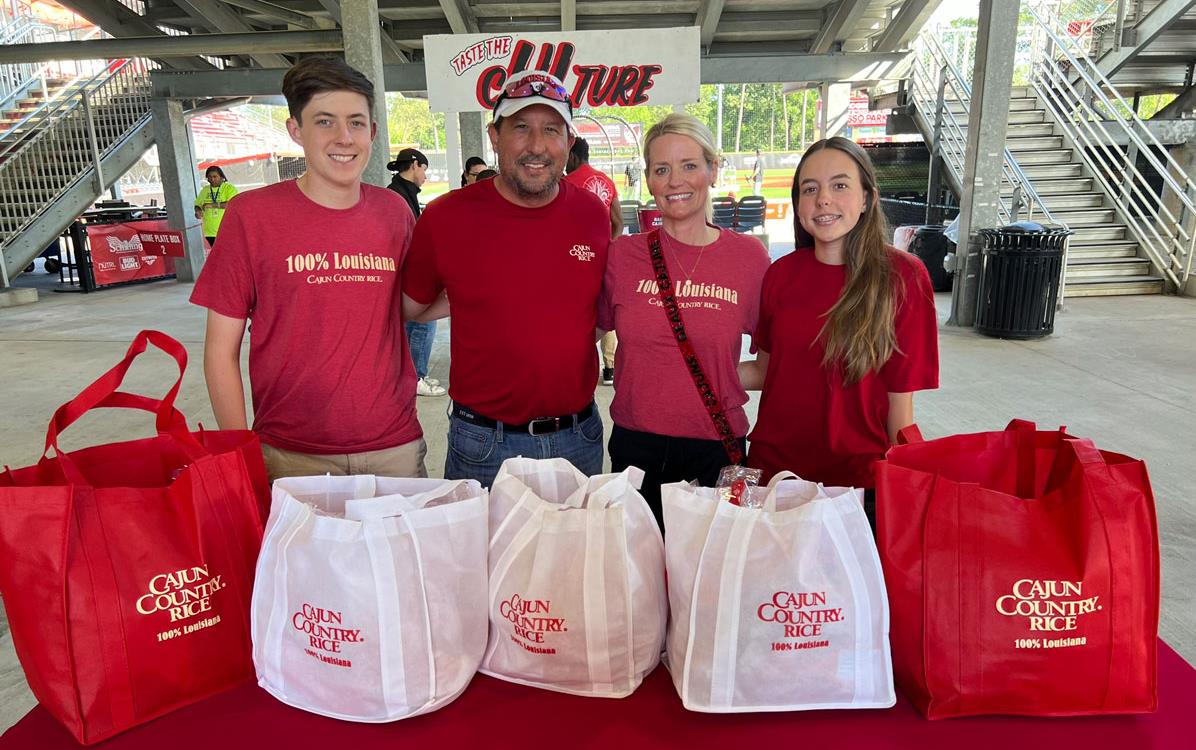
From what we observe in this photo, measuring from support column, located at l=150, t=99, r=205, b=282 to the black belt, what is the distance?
43.2 feet

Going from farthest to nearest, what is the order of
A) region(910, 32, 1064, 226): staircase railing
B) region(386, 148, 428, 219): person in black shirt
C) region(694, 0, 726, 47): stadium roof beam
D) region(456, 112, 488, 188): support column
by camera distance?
1. region(456, 112, 488, 188): support column
2. region(694, 0, 726, 47): stadium roof beam
3. region(910, 32, 1064, 226): staircase railing
4. region(386, 148, 428, 219): person in black shirt

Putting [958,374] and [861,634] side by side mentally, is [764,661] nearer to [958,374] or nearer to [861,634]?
[861,634]

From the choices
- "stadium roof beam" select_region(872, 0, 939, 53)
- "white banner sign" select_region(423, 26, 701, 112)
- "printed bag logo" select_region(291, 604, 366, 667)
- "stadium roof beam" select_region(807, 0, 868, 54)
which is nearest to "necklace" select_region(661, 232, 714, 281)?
"printed bag logo" select_region(291, 604, 366, 667)

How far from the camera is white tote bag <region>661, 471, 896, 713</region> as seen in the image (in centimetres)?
105

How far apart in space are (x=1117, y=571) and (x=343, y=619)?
1.07 meters

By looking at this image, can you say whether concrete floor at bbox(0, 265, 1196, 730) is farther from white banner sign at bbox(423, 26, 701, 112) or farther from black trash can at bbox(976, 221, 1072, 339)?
white banner sign at bbox(423, 26, 701, 112)

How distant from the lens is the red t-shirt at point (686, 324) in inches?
77.1

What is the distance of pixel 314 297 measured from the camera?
1.84 meters

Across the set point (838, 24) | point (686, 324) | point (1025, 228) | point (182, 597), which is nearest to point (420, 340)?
point (686, 324)

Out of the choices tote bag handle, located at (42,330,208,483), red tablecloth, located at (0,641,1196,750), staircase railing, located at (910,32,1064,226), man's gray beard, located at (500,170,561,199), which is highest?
staircase railing, located at (910,32,1064,226)

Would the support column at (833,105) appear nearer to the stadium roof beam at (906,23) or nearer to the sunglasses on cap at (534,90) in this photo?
the stadium roof beam at (906,23)

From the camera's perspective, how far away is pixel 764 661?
1.07 meters

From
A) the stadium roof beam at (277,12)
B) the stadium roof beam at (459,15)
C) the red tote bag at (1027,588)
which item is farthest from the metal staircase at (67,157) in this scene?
the red tote bag at (1027,588)

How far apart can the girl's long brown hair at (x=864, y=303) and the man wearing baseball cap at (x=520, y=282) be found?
64 centimetres
